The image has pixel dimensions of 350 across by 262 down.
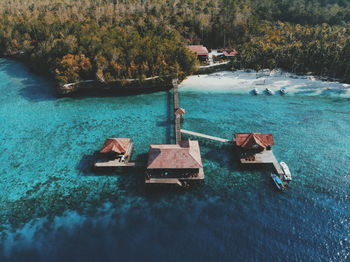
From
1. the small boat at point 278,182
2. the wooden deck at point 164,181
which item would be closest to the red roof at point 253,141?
the small boat at point 278,182

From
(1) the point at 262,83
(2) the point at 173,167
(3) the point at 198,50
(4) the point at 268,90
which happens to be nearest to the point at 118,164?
(2) the point at 173,167

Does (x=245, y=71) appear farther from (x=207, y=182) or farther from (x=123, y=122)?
(x=207, y=182)

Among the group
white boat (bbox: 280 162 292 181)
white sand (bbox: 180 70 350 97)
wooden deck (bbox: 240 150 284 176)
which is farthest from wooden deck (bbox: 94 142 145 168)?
white sand (bbox: 180 70 350 97)

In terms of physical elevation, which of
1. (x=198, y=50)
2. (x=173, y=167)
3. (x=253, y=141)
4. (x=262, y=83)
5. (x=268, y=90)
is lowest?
(x=173, y=167)

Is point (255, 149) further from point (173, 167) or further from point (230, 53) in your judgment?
point (230, 53)

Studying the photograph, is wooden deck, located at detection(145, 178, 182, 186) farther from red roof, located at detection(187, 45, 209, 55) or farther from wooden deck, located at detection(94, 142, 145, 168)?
red roof, located at detection(187, 45, 209, 55)

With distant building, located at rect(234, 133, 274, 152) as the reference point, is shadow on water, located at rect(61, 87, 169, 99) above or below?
above
